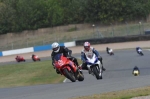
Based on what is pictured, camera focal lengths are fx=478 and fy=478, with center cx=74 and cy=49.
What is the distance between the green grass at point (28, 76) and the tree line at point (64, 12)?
43.2 meters

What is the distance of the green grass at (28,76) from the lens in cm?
2366

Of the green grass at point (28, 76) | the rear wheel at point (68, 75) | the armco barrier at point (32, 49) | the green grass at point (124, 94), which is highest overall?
the green grass at point (124, 94)

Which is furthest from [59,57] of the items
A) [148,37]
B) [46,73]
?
[148,37]

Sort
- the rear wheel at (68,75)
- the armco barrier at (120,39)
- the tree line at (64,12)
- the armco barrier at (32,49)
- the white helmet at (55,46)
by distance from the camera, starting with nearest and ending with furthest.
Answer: the rear wheel at (68,75) < the white helmet at (55,46) < the armco barrier at (120,39) < the armco barrier at (32,49) < the tree line at (64,12)

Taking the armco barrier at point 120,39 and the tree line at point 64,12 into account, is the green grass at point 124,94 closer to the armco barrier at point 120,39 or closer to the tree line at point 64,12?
the armco barrier at point 120,39

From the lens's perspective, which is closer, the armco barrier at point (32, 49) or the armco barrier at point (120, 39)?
the armco barrier at point (120, 39)

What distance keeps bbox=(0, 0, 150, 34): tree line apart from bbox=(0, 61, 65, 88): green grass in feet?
142

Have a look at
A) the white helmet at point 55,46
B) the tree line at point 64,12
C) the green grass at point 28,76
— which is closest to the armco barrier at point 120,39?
the green grass at point 28,76

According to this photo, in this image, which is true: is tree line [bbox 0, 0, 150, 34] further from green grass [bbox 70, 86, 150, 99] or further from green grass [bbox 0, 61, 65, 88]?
green grass [bbox 70, 86, 150, 99]

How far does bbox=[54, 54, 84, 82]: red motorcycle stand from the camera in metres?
16.0

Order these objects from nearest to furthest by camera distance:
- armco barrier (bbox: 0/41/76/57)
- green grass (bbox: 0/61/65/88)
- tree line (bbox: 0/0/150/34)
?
green grass (bbox: 0/61/65/88) → armco barrier (bbox: 0/41/76/57) → tree line (bbox: 0/0/150/34)

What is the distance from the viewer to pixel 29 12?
78688 millimetres

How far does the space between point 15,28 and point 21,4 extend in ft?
22.5

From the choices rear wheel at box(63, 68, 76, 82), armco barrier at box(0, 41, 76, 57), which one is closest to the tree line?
armco barrier at box(0, 41, 76, 57)
